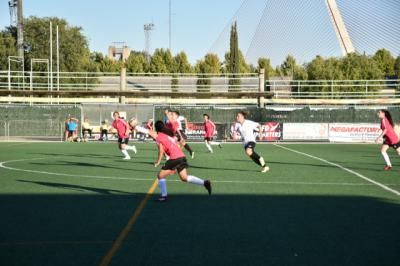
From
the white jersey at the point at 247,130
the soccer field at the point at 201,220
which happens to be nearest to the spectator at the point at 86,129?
the soccer field at the point at 201,220

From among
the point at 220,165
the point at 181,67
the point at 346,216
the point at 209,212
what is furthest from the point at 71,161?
the point at 181,67

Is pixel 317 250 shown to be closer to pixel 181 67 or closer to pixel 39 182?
pixel 39 182

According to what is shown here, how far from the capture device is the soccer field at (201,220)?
6.67 m

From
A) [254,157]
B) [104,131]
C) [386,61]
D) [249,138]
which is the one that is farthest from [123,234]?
[386,61]

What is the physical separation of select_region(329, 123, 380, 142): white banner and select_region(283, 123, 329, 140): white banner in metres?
A: 0.63

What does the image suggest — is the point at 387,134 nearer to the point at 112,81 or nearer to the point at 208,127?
the point at 208,127

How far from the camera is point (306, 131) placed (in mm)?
39219

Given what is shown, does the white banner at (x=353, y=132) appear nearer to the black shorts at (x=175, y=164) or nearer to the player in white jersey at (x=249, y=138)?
the player in white jersey at (x=249, y=138)

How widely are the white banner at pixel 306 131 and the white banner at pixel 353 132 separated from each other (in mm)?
634

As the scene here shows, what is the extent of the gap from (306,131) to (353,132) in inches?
129

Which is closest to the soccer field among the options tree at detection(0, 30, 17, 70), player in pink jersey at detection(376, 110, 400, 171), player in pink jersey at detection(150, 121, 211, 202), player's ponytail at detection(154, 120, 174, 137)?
player in pink jersey at detection(150, 121, 211, 202)

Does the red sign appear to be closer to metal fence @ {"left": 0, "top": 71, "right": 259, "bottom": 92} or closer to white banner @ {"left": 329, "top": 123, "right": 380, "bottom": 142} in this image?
white banner @ {"left": 329, "top": 123, "right": 380, "bottom": 142}

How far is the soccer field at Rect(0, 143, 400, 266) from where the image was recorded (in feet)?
21.9

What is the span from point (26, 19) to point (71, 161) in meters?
60.4
